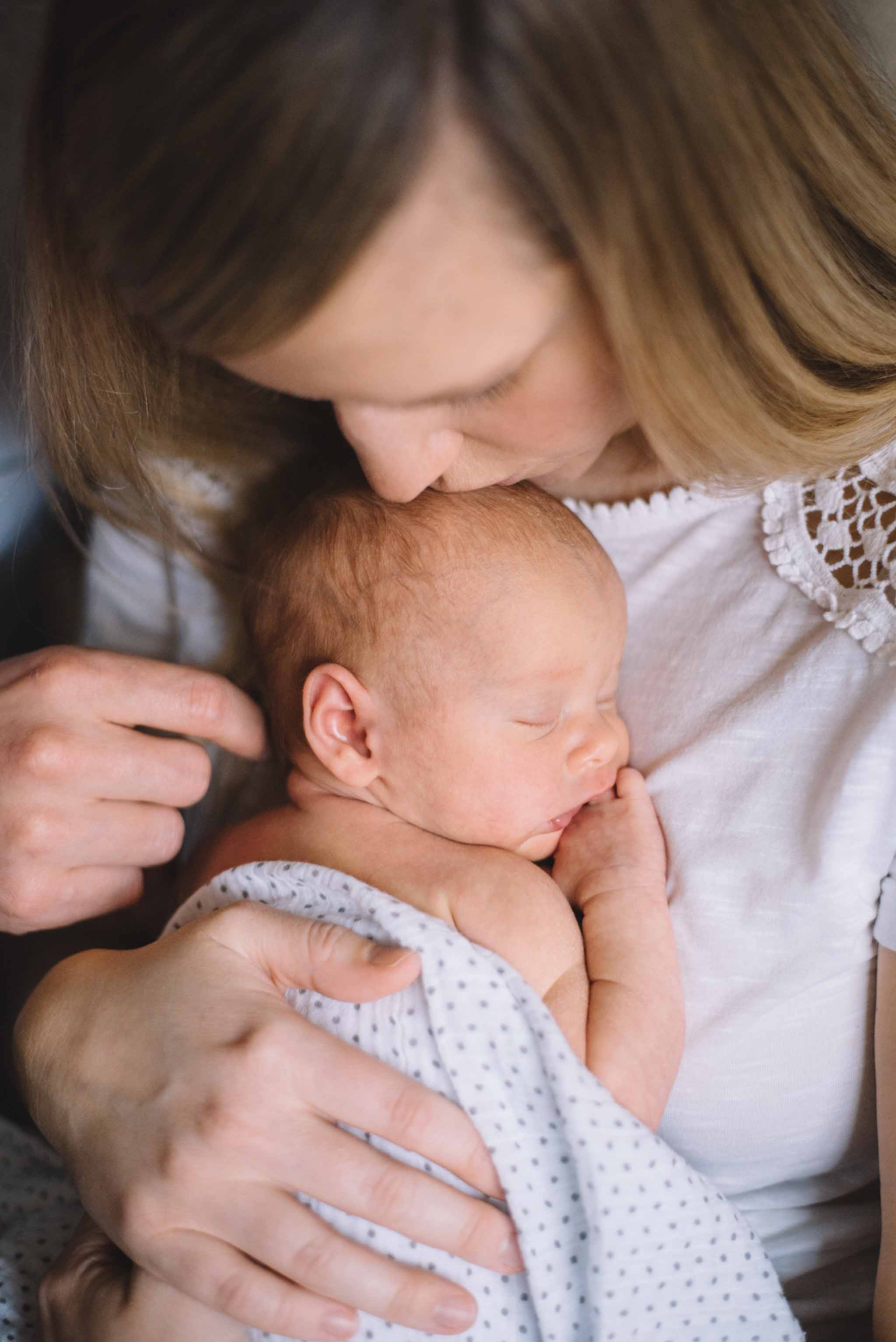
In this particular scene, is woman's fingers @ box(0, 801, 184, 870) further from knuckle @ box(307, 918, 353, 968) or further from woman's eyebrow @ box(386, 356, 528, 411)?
woman's eyebrow @ box(386, 356, 528, 411)

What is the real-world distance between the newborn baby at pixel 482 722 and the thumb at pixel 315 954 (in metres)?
0.16

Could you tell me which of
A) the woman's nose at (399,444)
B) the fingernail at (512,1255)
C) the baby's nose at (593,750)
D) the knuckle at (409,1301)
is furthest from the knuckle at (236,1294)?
the woman's nose at (399,444)

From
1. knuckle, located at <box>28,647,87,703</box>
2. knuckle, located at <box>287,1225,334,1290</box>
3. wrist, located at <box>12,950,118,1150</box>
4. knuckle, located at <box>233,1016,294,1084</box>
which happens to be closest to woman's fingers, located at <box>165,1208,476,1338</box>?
knuckle, located at <box>287,1225,334,1290</box>

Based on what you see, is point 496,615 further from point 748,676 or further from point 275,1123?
point 275,1123

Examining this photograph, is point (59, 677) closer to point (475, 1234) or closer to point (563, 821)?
point (563, 821)

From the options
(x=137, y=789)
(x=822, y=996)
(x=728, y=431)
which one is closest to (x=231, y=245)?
(x=728, y=431)

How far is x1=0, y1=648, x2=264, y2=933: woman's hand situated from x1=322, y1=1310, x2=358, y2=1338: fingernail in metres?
0.50

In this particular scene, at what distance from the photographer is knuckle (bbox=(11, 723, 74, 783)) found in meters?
1.06

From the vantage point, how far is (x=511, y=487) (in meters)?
1.15

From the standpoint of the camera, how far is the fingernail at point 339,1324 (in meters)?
0.86

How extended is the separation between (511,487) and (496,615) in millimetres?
162

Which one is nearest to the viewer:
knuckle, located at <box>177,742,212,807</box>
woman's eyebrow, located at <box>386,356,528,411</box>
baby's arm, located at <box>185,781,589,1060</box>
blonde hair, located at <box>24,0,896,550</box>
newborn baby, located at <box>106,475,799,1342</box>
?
blonde hair, located at <box>24,0,896,550</box>

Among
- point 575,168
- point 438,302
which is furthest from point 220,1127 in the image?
point 575,168

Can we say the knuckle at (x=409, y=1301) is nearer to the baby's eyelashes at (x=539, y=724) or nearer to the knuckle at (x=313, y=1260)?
the knuckle at (x=313, y=1260)
